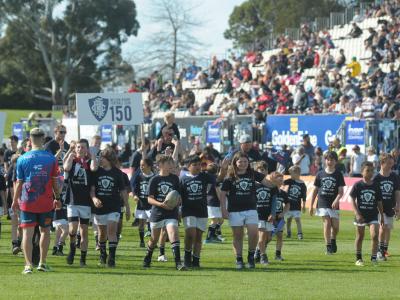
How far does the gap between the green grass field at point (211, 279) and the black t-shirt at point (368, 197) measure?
2.93ft

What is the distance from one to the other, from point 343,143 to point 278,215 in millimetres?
15627

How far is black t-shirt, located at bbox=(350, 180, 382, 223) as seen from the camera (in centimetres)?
1753

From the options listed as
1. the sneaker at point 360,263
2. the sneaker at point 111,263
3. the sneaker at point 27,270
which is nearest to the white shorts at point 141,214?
the sneaker at point 111,263

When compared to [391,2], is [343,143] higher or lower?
lower

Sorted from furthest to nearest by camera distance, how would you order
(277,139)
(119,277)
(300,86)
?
(300,86) < (277,139) < (119,277)

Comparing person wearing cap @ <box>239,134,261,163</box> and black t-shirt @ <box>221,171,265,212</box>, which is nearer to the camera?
black t-shirt @ <box>221,171,265,212</box>

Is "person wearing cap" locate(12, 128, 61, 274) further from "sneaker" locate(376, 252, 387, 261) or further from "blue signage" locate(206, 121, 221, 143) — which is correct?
"blue signage" locate(206, 121, 221, 143)

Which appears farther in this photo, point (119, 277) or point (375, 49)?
point (375, 49)

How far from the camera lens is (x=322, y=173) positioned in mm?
20000

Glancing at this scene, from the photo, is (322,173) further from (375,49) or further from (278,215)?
(375,49)

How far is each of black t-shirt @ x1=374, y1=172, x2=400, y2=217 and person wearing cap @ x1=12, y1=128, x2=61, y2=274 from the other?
5.83 m

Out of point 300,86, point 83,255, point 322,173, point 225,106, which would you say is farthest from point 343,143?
point 83,255

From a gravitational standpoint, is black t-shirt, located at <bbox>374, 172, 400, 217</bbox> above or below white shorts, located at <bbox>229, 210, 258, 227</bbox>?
above

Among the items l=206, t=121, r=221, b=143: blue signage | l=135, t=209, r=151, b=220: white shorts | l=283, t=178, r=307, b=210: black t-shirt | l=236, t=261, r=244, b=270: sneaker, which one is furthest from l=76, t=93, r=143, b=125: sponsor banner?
l=206, t=121, r=221, b=143: blue signage
